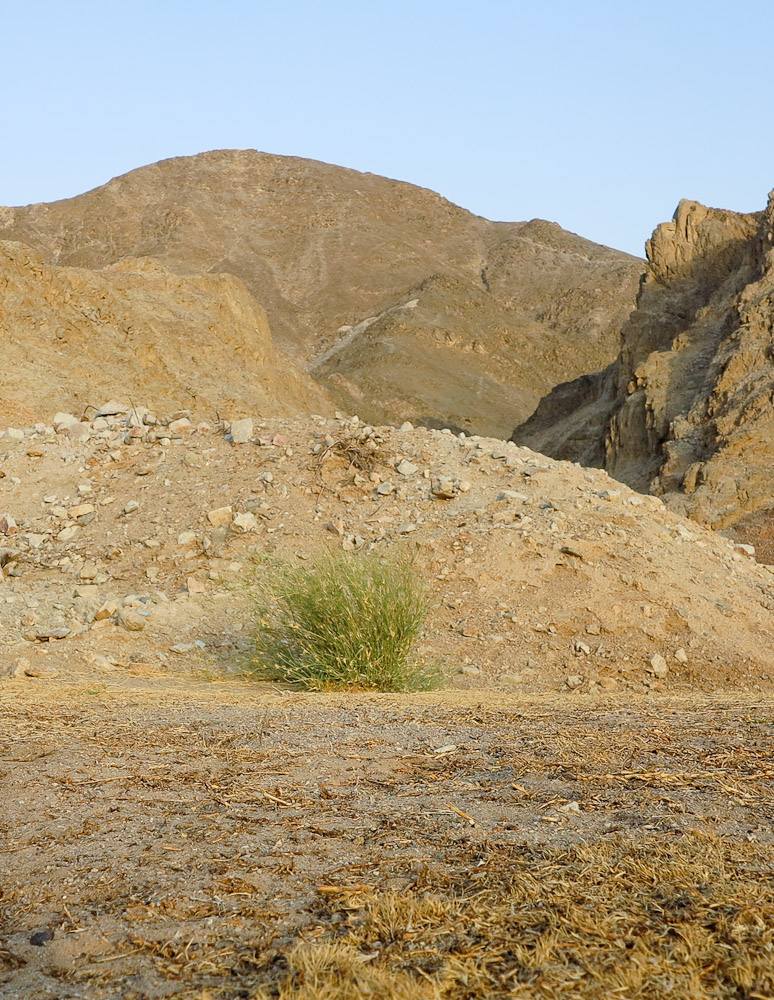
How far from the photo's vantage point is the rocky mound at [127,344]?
955 inches

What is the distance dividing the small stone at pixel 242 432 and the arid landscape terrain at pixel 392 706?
0.03m

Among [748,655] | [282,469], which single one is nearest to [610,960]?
[748,655]

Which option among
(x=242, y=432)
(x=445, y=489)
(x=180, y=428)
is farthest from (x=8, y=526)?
(x=445, y=489)

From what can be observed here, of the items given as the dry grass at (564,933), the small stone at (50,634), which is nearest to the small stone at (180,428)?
the small stone at (50,634)

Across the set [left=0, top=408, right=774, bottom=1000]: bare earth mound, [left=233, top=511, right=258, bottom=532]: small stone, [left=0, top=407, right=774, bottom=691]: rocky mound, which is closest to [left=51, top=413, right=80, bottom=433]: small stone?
[left=0, top=407, right=774, bottom=691]: rocky mound

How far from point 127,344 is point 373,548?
20.0 meters

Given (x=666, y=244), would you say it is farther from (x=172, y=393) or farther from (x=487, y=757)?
(x=487, y=757)

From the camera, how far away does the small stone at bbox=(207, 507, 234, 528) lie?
9.84 metres

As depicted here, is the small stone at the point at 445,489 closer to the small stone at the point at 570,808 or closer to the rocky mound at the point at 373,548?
the rocky mound at the point at 373,548

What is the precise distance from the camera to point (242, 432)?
36.7 ft

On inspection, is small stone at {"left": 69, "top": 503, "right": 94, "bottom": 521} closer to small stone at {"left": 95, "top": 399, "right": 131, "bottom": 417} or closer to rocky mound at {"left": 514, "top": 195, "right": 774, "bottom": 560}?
small stone at {"left": 95, "top": 399, "right": 131, "bottom": 417}

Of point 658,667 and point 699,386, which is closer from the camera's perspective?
point 658,667

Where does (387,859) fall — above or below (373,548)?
below

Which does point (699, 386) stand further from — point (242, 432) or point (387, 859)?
point (387, 859)
